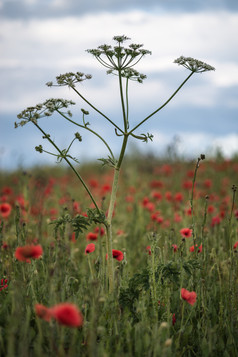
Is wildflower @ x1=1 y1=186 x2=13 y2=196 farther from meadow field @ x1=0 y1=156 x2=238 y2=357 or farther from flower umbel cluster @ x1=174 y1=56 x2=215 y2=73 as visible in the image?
flower umbel cluster @ x1=174 y1=56 x2=215 y2=73

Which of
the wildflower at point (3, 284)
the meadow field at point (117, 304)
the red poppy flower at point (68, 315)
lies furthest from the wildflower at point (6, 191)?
the red poppy flower at point (68, 315)

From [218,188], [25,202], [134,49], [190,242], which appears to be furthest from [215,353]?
[218,188]

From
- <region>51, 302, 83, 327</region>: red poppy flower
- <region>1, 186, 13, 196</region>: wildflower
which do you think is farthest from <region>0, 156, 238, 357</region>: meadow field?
<region>1, 186, 13, 196</region>: wildflower

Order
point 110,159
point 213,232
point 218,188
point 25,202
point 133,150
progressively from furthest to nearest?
point 133,150 < point 218,188 < point 25,202 < point 213,232 < point 110,159

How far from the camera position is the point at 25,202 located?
15.4 feet

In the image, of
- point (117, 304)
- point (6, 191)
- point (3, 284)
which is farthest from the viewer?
point (6, 191)

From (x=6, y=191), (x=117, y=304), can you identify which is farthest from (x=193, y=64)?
(x=6, y=191)

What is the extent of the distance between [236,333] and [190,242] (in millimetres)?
1346

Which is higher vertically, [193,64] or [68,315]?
[193,64]

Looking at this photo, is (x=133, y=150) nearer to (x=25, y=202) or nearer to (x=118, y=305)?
(x=25, y=202)

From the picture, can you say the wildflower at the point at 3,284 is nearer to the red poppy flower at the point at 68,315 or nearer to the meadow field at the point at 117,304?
the meadow field at the point at 117,304

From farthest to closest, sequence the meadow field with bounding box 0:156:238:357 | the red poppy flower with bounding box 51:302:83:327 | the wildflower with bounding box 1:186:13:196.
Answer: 1. the wildflower with bounding box 1:186:13:196
2. the meadow field with bounding box 0:156:238:357
3. the red poppy flower with bounding box 51:302:83:327

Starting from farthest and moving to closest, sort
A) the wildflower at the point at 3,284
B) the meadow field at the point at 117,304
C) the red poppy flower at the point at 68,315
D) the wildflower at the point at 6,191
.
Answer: the wildflower at the point at 6,191 → the wildflower at the point at 3,284 → the meadow field at the point at 117,304 → the red poppy flower at the point at 68,315

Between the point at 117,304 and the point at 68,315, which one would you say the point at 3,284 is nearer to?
the point at 117,304
